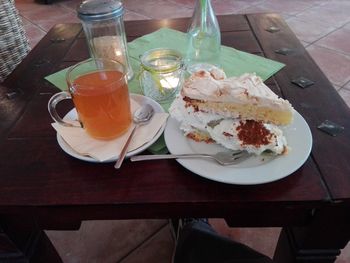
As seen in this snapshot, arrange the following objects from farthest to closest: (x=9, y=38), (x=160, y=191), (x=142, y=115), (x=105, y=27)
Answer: (x=9, y=38), (x=105, y=27), (x=142, y=115), (x=160, y=191)

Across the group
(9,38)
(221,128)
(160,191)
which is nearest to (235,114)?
(221,128)

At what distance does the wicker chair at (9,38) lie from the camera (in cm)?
143

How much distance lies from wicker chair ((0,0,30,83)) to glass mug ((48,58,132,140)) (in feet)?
3.36

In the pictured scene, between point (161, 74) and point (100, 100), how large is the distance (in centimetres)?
18

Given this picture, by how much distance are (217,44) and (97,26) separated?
0.33 m

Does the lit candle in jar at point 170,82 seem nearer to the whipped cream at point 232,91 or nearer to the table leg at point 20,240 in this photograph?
the whipped cream at point 232,91

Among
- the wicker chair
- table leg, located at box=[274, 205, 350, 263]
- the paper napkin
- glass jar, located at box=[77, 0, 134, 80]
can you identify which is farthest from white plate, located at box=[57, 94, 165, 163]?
the wicker chair

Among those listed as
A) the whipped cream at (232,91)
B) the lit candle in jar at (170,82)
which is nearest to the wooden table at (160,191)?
the whipped cream at (232,91)

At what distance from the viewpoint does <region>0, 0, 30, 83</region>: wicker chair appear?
1.43 m

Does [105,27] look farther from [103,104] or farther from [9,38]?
[9,38]

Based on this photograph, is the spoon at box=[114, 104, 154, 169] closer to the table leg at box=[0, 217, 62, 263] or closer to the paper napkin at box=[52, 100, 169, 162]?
the paper napkin at box=[52, 100, 169, 162]

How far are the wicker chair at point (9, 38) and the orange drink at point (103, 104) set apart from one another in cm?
105

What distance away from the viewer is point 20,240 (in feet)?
2.16

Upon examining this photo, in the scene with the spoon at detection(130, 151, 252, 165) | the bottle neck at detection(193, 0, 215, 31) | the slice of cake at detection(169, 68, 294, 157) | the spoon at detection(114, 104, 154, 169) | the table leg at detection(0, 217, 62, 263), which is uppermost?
the bottle neck at detection(193, 0, 215, 31)
